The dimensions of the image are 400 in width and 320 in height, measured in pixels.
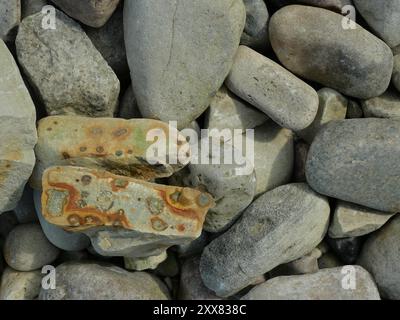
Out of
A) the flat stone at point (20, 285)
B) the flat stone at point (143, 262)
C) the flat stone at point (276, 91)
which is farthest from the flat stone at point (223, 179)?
the flat stone at point (20, 285)

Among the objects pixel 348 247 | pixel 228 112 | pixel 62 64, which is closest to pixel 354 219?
pixel 348 247

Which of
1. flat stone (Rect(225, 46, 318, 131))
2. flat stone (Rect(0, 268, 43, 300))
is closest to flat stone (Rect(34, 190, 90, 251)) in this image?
Result: flat stone (Rect(0, 268, 43, 300))

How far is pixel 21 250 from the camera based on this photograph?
219 centimetres

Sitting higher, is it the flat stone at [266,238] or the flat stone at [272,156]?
the flat stone at [272,156]

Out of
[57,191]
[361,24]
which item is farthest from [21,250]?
[361,24]

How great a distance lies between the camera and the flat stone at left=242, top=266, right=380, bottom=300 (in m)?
2.06

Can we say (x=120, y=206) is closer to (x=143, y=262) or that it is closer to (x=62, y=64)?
(x=143, y=262)

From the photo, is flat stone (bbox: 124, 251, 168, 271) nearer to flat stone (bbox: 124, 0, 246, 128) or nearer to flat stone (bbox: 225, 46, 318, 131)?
flat stone (bbox: 124, 0, 246, 128)

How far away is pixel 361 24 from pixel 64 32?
1.38m

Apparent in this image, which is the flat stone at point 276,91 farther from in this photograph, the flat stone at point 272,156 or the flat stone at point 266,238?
the flat stone at point 266,238

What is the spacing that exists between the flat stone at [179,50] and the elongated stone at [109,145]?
0.18 m

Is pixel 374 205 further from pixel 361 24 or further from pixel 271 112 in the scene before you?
pixel 361 24

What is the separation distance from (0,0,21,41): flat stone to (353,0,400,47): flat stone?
153 cm

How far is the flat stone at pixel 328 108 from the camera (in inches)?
84.1
